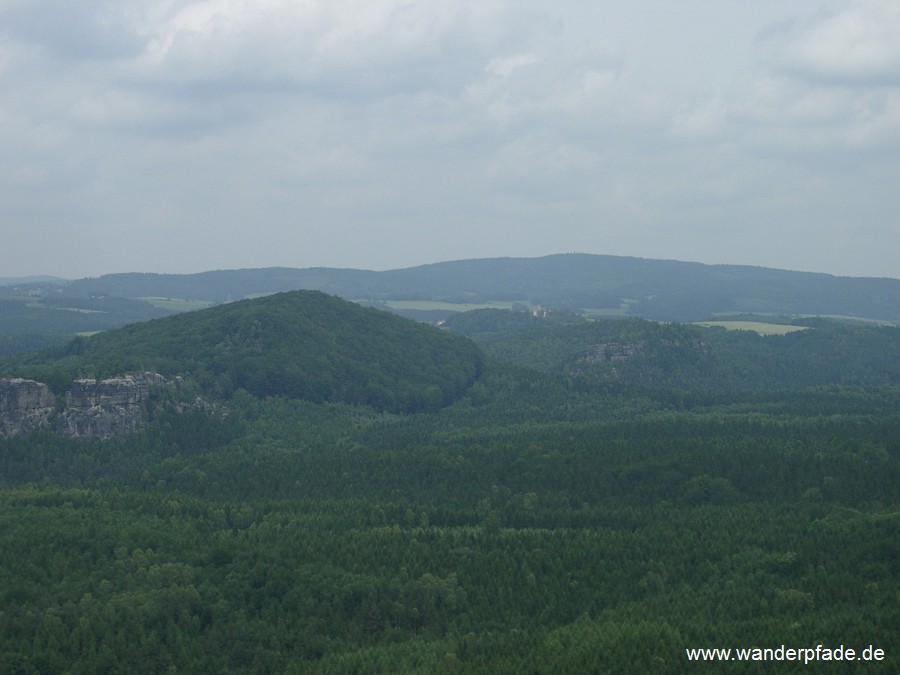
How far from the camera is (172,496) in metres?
169

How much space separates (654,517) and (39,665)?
7999 cm

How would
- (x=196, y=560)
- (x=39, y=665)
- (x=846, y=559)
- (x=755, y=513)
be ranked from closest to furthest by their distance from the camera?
(x=39, y=665) → (x=846, y=559) → (x=196, y=560) → (x=755, y=513)

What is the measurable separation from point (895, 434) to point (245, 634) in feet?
384

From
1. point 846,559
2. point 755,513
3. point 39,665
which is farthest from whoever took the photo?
point 755,513

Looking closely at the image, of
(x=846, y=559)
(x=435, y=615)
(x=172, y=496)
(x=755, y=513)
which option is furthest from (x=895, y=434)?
(x=172, y=496)

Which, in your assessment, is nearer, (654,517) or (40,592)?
(40,592)

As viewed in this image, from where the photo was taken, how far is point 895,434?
187 metres

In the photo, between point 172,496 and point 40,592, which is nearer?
point 40,592

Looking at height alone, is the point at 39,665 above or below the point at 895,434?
below

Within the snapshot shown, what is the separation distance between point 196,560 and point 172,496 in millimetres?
36714

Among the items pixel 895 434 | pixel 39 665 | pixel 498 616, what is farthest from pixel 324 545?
pixel 895 434

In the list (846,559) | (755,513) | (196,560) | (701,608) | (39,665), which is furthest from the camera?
(755,513)

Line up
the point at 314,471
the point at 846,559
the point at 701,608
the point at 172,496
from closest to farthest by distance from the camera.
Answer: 1. the point at 701,608
2. the point at 846,559
3. the point at 172,496
4. the point at 314,471

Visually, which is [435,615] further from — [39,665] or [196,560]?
[39,665]
